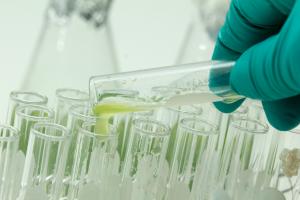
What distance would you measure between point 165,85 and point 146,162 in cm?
14

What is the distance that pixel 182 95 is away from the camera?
883mm

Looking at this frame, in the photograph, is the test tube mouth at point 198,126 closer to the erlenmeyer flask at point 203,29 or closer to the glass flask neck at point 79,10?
the glass flask neck at point 79,10

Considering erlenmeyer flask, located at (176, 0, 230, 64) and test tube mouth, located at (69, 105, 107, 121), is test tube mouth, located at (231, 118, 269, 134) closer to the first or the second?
test tube mouth, located at (69, 105, 107, 121)

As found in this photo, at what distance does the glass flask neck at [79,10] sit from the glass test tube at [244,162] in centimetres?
54

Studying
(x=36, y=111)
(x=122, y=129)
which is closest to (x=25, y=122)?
(x=36, y=111)

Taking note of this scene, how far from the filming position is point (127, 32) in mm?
1883

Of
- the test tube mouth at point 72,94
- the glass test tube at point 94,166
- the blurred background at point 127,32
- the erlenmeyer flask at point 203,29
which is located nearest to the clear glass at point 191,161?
the glass test tube at point 94,166

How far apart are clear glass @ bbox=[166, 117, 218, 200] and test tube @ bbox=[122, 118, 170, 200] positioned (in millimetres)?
27

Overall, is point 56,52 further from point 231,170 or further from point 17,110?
point 231,170

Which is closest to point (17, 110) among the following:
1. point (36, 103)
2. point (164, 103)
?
point (36, 103)

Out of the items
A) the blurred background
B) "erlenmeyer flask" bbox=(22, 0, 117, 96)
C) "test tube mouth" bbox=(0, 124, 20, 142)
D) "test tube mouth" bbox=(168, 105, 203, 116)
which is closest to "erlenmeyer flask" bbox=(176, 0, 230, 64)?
the blurred background

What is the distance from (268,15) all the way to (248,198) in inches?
13.4

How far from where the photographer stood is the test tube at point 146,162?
3.01ft

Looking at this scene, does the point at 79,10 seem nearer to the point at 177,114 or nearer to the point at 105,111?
the point at 177,114
